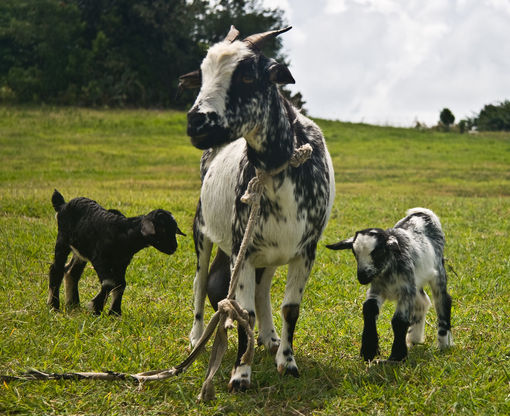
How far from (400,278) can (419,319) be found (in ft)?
2.32

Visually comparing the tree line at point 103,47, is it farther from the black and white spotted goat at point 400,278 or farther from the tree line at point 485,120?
the black and white spotted goat at point 400,278

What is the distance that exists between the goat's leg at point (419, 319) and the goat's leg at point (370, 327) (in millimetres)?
579

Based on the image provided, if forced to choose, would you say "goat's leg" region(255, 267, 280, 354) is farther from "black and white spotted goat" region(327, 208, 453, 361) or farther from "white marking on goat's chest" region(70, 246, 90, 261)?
"white marking on goat's chest" region(70, 246, 90, 261)

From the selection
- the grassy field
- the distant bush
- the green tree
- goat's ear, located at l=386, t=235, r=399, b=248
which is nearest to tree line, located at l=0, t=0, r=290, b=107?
the green tree

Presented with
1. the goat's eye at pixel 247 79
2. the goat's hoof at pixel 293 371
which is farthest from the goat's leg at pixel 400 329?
the goat's eye at pixel 247 79

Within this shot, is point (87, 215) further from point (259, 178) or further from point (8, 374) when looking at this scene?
point (259, 178)

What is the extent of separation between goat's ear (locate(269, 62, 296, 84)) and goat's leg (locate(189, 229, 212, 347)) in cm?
191

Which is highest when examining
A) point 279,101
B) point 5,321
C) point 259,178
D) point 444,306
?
point 279,101

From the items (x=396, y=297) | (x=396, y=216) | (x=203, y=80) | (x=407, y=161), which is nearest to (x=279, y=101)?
(x=203, y=80)

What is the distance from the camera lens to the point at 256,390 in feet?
15.7

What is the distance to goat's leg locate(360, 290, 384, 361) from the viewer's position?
5203mm

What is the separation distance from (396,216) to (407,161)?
12.7 meters

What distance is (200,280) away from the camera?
235 inches

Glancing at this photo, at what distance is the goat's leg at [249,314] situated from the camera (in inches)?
185
